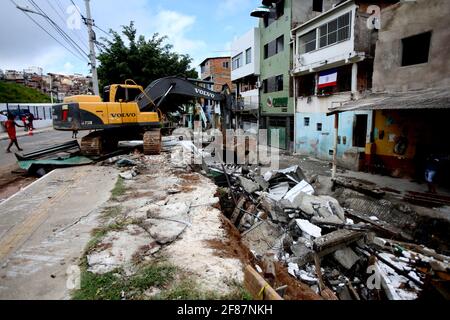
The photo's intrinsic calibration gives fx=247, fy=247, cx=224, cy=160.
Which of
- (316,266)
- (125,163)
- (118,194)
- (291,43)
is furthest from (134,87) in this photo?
(291,43)

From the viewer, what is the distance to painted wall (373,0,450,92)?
29.6ft

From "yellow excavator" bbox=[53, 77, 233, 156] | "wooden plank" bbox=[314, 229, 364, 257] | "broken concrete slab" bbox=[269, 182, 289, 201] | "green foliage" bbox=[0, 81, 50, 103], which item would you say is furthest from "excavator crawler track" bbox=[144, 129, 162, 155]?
"green foliage" bbox=[0, 81, 50, 103]

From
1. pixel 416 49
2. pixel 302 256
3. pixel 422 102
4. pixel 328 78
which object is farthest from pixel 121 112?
pixel 328 78

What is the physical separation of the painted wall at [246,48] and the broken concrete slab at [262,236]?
2077cm

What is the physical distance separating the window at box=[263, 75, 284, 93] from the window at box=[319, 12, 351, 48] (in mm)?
5128

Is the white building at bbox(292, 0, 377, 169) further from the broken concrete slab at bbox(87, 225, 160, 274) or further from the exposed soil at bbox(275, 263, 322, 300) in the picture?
the broken concrete slab at bbox(87, 225, 160, 274)

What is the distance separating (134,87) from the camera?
34.6 ft

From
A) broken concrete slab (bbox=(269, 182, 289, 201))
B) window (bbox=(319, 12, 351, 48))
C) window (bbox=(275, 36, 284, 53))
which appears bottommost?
broken concrete slab (bbox=(269, 182, 289, 201))

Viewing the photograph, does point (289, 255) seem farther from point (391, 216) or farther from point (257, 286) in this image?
point (391, 216)

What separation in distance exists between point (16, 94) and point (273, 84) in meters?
42.1

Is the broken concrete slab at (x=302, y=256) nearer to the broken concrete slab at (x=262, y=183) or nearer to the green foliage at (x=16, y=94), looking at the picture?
the broken concrete slab at (x=262, y=183)

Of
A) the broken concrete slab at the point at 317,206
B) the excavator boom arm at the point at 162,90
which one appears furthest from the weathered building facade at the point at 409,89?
the excavator boom arm at the point at 162,90
